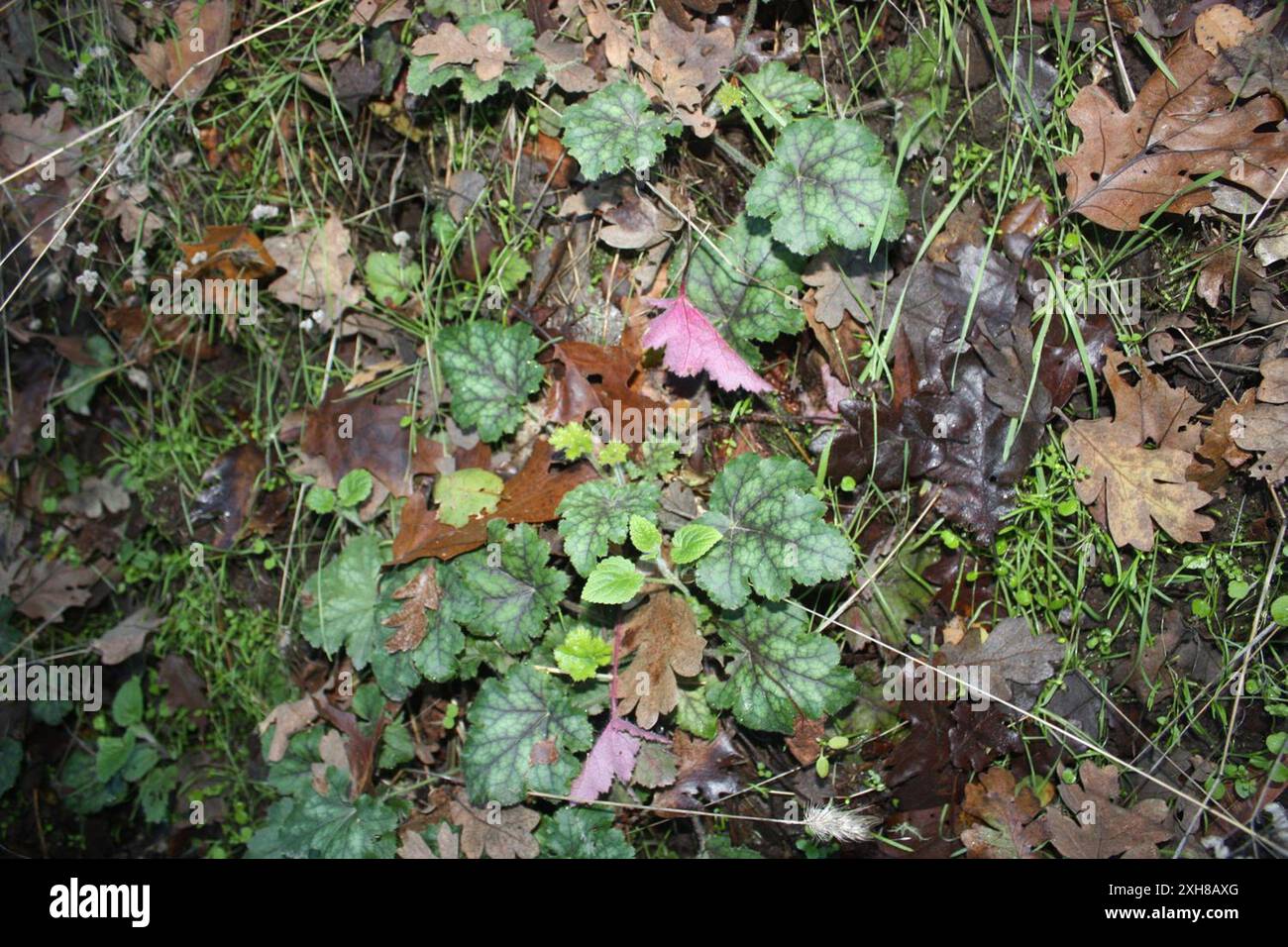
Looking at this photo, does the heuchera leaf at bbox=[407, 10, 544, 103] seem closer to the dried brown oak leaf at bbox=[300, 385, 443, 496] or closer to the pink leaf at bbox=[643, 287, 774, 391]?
the pink leaf at bbox=[643, 287, 774, 391]

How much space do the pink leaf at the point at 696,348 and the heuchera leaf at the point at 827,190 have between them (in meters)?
0.35

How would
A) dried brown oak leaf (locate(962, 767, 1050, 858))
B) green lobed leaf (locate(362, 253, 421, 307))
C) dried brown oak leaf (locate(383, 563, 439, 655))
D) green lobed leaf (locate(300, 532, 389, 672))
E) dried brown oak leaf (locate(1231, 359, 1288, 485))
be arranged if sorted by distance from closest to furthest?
dried brown oak leaf (locate(1231, 359, 1288, 485)) → dried brown oak leaf (locate(962, 767, 1050, 858)) → dried brown oak leaf (locate(383, 563, 439, 655)) → green lobed leaf (locate(300, 532, 389, 672)) → green lobed leaf (locate(362, 253, 421, 307))

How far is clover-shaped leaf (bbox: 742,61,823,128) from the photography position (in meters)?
2.66

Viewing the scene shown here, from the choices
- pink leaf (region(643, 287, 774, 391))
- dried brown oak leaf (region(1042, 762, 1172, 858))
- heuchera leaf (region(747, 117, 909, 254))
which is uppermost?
heuchera leaf (region(747, 117, 909, 254))

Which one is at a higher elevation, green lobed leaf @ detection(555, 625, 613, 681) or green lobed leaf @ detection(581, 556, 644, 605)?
green lobed leaf @ detection(581, 556, 644, 605)

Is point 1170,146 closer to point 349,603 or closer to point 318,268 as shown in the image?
point 318,268

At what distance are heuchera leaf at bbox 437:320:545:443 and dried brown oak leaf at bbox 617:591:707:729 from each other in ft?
2.52

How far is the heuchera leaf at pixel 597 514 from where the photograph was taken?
2.51m

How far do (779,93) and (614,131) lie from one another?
1.72 ft

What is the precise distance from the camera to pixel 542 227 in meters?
2.93

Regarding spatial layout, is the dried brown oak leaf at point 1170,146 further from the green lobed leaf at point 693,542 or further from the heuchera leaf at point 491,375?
the heuchera leaf at point 491,375

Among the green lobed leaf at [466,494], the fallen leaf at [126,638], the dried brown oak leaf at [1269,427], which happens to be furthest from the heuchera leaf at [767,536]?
the fallen leaf at [126,638]

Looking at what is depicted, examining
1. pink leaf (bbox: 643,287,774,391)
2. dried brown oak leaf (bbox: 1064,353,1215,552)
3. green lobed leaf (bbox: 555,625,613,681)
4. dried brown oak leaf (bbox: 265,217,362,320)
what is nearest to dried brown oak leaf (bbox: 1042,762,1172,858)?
dried brown oak leaf (bbox: 1064,353,1215,552)
